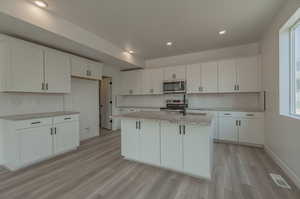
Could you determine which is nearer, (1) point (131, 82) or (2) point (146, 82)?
(2) point (146, 82)

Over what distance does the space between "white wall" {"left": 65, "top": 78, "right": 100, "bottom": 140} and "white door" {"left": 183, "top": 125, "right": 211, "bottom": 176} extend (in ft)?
10.5

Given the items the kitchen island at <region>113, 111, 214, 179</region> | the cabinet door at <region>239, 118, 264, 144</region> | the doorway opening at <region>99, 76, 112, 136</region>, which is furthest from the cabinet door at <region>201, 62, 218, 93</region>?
the doorway opening at <region>99, 76, 112, 136</region>

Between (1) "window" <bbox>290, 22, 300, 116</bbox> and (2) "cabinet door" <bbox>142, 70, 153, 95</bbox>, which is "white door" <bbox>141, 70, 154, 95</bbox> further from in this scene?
(1) "window" <bbox>290, 22, 300, 116</bbox>

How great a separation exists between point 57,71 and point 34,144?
5.17 ft

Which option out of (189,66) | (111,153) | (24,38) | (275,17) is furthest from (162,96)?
(24,38)

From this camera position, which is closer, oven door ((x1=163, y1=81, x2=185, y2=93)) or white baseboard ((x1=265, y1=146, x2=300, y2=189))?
white baseboard ((x1=265, y1=146, x2=300, y2=189))

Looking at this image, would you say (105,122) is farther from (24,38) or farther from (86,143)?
(24,38)

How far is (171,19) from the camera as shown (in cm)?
260

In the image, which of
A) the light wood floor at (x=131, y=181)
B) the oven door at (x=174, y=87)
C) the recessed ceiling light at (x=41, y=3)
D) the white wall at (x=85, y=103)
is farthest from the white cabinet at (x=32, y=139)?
the oven door at (x=174, y=87)

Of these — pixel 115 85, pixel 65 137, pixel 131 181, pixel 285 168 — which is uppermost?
pixel 115 85

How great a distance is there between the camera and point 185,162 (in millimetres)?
2203

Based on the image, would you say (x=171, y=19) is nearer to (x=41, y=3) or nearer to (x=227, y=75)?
(x=41, y=3)

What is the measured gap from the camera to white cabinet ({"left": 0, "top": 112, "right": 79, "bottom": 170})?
7.73 feet

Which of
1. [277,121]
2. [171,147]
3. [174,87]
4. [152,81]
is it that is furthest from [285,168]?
[152,81]
